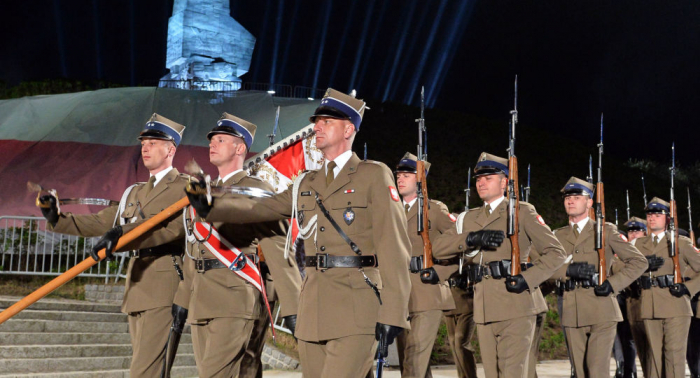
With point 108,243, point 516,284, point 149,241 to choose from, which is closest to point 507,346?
point 516,284

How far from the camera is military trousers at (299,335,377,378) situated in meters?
4.05

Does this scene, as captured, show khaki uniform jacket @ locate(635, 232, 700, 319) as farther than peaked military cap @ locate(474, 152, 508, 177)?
Yes

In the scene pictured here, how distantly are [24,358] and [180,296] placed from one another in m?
4.18

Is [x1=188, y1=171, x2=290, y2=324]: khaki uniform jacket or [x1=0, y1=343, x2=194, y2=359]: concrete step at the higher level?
[x1=188, y1=171, x2=290, y2=324]: khaki uniform jacket

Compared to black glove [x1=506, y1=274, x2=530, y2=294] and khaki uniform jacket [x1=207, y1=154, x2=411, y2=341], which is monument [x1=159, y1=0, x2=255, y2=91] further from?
khaki uniform jacket [x1=207, y1=154, x2=411, y2=341]

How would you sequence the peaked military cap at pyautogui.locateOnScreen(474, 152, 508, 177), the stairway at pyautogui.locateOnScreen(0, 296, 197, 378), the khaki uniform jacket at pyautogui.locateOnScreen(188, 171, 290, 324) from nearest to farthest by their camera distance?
the khaki uniform jacket at pyautogui.locateOnScreen(188, 171, 290, 324) → the peaked military cap at pyautogui.locateOnScreen(474, 152, 508, 177) → the stairway at pyautogui.locateOnScreen(0, 296, 197, 378)

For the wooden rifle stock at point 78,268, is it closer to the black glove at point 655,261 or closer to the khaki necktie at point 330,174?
the khaki necktie at point 330,174

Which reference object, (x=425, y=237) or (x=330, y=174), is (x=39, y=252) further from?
(x=330, y=174)

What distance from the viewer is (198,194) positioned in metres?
4.34

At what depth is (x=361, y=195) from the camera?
4.34m

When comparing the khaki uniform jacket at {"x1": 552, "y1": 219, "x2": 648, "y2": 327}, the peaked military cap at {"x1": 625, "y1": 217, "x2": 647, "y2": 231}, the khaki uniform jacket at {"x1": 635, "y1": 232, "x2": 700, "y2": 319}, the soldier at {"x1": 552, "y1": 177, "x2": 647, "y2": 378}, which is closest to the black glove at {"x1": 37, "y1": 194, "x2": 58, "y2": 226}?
the soldier at {"x1": 552, "y1": 177, "x2": 647, "y2": 378}

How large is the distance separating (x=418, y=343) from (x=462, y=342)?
1069 millimetres

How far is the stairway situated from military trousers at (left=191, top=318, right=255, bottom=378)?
406 cm

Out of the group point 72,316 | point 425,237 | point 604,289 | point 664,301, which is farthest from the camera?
point 72,316
